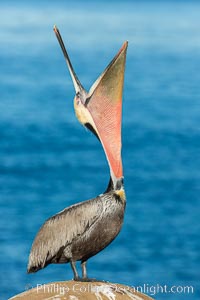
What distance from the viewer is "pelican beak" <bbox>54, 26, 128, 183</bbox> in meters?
7.39

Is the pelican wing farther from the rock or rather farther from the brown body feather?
the rock

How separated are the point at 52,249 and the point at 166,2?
39113 mm

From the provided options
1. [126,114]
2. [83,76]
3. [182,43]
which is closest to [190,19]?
[182,43]

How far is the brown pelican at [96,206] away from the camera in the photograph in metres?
7.41

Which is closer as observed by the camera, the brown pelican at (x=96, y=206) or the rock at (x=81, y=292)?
the rock at (x=81, y=292)

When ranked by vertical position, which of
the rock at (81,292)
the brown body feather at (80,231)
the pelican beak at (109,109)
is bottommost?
the rock at (81,292)

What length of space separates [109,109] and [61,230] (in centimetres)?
73

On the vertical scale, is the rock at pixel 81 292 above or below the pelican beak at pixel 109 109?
below

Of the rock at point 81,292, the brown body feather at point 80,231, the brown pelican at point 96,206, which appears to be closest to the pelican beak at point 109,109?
the brown pelican at point 96,206

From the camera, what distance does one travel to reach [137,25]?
39312 millimetres

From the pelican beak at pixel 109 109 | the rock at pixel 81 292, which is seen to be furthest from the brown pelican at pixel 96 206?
the rock at pixel 81 292

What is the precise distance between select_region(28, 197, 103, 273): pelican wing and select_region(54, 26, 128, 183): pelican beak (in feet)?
0.79

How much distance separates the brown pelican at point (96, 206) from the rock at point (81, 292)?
10 centimetres

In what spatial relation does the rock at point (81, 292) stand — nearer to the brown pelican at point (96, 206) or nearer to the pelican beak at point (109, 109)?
the brown pelican at point (96, 206)
